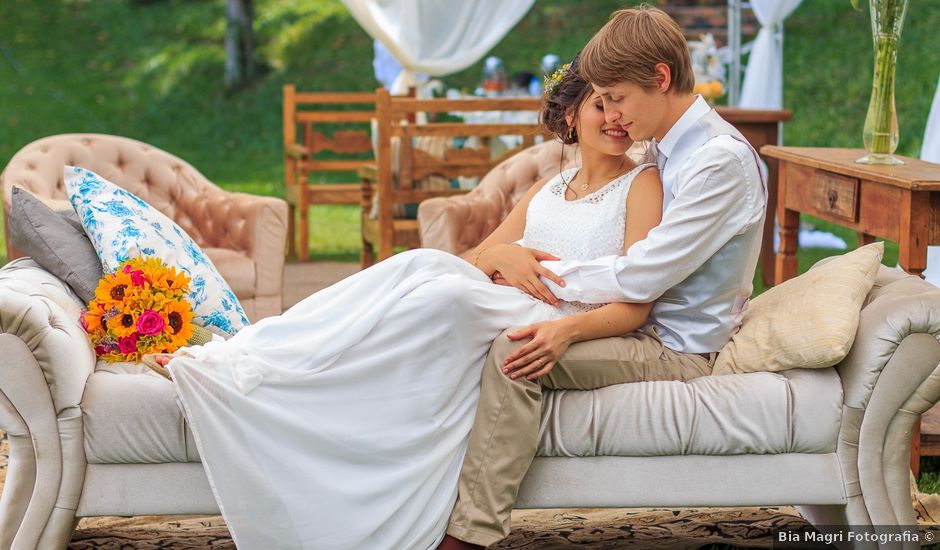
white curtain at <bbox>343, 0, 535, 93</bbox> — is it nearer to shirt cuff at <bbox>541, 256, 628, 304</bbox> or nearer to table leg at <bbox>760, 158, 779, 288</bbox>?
table leg at <bbox>760, 158, 779, 288</bbox>

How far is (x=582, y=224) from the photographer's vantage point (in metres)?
2.64

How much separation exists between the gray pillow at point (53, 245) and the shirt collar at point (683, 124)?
1.51 meters

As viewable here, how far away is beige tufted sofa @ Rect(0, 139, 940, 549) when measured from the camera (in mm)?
2400

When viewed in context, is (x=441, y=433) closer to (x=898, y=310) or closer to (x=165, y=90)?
(x=898, y=310)

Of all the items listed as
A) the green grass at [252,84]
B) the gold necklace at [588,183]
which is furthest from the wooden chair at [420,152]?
the green grass at [252,84]

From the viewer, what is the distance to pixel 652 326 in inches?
101

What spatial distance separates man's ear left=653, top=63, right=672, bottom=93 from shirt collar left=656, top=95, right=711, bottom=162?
8 centimetres

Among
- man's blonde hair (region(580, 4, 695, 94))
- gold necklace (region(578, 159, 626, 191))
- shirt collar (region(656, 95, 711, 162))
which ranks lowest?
gold necklace (region(578, 159, 626, 191))

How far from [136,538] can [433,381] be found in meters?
0.96

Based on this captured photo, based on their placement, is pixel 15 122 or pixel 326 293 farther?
pixel 15 122

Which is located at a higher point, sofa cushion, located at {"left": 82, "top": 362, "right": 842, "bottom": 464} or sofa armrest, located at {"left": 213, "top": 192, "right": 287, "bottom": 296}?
sofa armrest, located at {"left": 213, "top": 192, "right": 287, "bottom": 296}

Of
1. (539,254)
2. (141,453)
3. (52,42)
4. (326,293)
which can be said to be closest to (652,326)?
(539,254)

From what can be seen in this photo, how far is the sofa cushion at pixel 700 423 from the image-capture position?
2.41 metres

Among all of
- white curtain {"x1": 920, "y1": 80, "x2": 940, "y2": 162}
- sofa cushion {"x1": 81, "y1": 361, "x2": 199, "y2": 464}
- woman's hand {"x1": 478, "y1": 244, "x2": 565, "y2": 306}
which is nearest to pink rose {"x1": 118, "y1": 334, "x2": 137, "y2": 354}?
sofa cushion {"x1": 81, "y1": 361, "x2": 199, "y2": 464}
